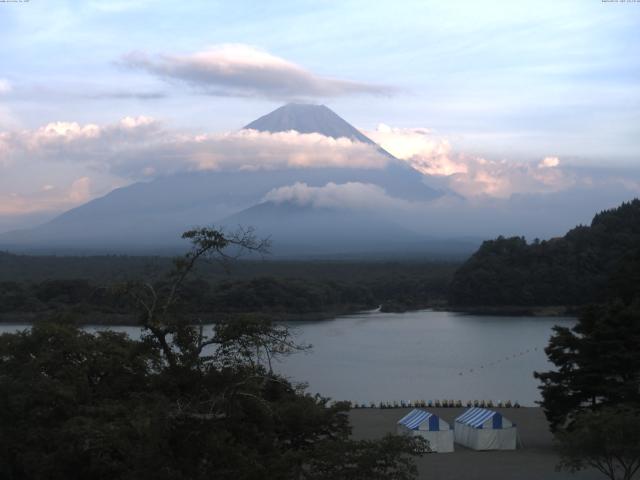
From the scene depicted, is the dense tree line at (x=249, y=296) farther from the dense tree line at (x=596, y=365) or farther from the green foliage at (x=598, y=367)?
the green foliage at (x=598, y=367)

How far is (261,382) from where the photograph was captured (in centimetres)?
655

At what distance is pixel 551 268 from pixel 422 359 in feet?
74.4

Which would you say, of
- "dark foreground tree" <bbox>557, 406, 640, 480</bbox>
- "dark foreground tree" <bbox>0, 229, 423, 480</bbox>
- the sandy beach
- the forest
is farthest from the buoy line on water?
"dark foreground tree" <bbox>0, 229, 423, 480</bbox>

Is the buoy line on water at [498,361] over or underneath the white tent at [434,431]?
underneath

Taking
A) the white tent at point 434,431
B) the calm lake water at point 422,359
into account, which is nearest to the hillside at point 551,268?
the calm lake water at point 422,359

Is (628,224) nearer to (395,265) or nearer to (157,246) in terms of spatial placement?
(395,265)

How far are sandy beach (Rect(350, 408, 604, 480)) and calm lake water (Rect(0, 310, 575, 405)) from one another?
2.64 metres

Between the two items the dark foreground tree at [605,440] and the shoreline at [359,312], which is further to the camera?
the shoreline at [359,312]

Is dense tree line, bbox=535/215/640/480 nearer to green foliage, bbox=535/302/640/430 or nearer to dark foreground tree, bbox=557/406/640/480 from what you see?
green foliage, bbox=535/302/640/430

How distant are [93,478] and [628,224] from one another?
47.5m

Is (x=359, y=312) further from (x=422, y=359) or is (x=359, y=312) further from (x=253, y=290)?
(x=422, y=359)

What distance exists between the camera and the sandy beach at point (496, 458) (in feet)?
37.3

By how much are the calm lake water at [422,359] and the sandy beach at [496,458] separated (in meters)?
2.64

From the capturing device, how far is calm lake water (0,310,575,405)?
21.6 metres
